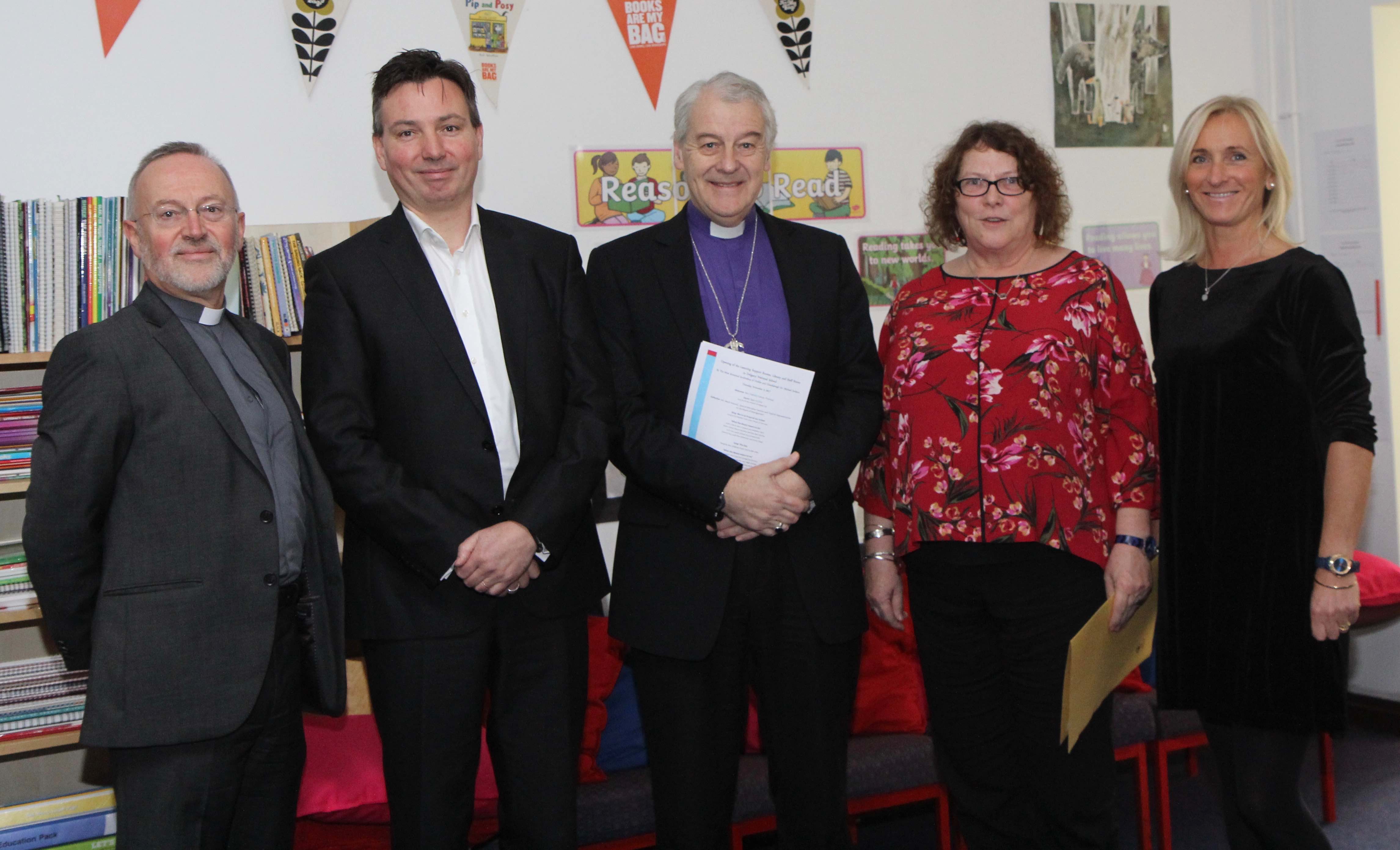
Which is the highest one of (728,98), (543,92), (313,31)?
(313,31)

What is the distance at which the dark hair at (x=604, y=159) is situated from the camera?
122 inches

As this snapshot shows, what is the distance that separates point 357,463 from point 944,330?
3.49 ft

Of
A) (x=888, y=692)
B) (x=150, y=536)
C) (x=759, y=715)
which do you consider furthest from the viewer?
(x=888, y=692)

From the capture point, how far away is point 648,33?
124 inches

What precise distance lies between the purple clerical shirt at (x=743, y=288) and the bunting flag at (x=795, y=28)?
1416 mm

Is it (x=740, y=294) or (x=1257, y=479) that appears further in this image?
(x=740, y=294)

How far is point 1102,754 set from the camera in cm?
196

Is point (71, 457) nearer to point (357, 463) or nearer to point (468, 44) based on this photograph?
point (357, 463)

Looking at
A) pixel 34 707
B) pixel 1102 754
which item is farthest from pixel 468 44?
pixel 1102 754

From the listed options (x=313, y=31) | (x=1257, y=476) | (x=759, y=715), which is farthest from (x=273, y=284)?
(x=1257, y=476)

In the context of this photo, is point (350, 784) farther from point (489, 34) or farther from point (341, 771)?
point (489, 34)

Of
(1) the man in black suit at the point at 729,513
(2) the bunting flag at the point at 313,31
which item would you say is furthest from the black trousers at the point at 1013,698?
(2) the bunting flag at the point at 313,31

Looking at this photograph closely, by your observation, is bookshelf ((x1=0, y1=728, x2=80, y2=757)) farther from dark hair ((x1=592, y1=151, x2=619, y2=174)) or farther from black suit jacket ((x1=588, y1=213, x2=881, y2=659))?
dark hair ((x1=592, y1=151, x2=619, y2=174))

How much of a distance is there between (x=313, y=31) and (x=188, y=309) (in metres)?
1.31
